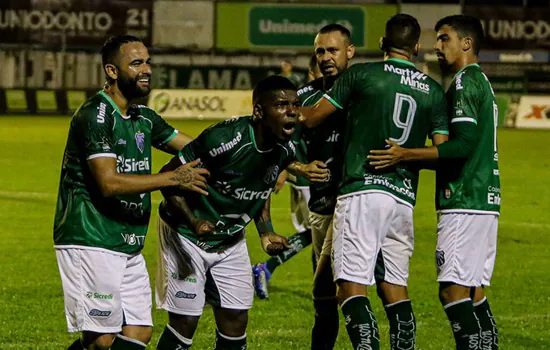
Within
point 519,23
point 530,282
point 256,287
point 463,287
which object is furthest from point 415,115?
point 519,23

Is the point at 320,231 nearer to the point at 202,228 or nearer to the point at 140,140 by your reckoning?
the point at 202,228

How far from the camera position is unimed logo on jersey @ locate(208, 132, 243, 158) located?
6051 mm

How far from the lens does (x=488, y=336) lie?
21.6ft

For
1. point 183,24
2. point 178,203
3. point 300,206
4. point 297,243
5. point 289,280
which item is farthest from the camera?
point 183,24

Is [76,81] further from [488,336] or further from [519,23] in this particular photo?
[488,336]

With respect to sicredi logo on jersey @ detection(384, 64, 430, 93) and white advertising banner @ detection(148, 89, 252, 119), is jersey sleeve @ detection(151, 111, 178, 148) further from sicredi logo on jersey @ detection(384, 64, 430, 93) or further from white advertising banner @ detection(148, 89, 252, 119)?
white advertising banner @ detection(148, 89, 252, 119)

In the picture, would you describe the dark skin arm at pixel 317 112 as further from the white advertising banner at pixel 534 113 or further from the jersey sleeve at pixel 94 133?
the white advertising banner at pixel 534 113

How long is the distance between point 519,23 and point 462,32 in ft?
111

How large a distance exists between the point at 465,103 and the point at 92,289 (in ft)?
8.11

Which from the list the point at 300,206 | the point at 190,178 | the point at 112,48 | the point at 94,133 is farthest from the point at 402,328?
the point at 300,206

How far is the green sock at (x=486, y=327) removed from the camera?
6.55 m

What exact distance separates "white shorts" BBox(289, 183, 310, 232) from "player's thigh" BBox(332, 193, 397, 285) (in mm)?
3489

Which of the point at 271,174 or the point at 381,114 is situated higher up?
the point at 381,114

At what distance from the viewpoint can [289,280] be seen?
10469 millimetres
